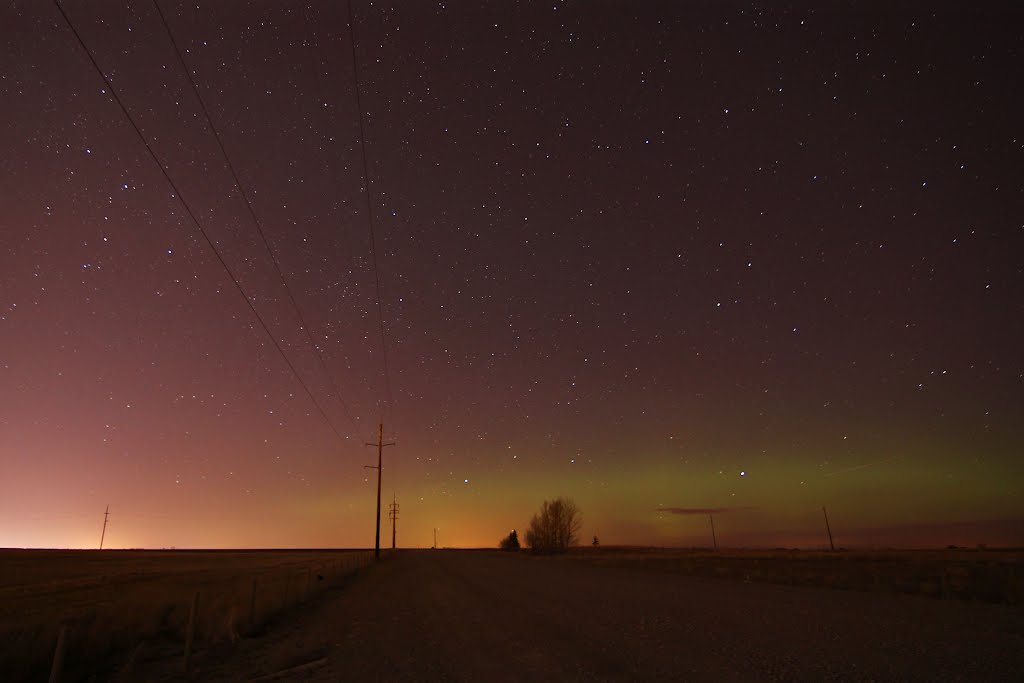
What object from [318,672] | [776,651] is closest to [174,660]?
[318,672]

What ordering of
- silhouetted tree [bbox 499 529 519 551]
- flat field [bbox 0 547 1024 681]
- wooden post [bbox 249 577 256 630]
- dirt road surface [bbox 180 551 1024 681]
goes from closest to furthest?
1. dirt road surface [bbox 180 551 1024 681]
2. flat field [bbox 0 547 1024 681]
3. wooden post [bbox 249 577 256 630]
4. silhouetted tree [bbox 499 529 519 551]

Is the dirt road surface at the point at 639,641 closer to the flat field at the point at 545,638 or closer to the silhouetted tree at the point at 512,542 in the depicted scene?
the flat field at the point at 545,638

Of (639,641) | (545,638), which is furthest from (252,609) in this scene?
(639,641)

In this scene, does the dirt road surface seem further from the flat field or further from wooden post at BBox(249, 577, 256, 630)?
wooden post at BBox(249, 577, 256, 630)

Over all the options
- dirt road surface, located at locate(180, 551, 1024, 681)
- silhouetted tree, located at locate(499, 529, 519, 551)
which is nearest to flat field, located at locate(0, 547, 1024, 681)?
dirt road surface, located at locate(180, 551, 1024, 681)

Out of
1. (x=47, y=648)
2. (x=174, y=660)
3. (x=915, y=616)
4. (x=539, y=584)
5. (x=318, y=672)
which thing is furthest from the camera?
(x=539, y=584)

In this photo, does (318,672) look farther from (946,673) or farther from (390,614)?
(946,673)

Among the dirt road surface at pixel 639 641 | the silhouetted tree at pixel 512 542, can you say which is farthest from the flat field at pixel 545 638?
the silhouetted tree at pixel 512 542

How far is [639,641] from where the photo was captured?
1090 centimetres

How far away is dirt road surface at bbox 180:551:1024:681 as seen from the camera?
8.68 m

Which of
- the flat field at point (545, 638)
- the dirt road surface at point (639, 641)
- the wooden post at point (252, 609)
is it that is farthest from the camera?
the wooden post at point (252, 609)

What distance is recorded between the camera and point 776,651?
9961 millimetres

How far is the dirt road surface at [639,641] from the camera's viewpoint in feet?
28.5

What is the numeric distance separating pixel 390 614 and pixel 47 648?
8194 millimetres
